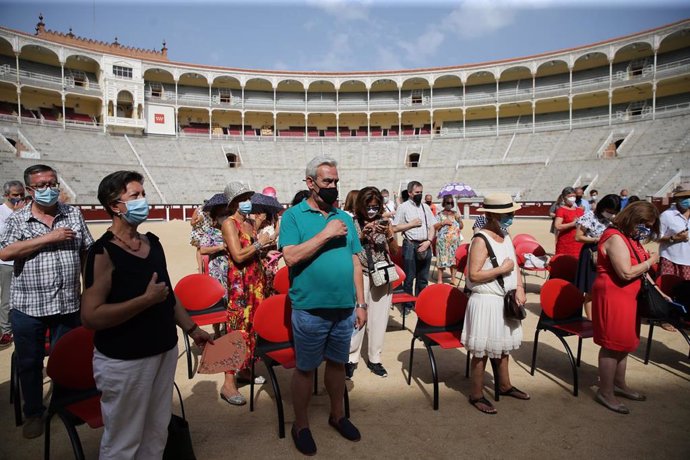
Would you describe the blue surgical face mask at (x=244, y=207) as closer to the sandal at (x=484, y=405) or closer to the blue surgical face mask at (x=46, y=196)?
the blue surgical face mask at (x=46, y=196)

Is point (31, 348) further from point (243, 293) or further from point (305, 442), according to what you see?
point (305, 442)

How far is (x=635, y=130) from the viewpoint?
3019cm

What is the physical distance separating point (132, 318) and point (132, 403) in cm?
43

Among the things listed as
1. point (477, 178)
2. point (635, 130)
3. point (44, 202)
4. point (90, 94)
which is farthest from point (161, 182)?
point (635, 130)

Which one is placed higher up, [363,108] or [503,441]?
[363,108]

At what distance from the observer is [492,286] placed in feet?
10.4

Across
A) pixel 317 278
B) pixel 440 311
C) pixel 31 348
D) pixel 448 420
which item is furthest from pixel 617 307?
pixel 31 348

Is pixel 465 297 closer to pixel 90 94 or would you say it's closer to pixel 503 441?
pixel 503 441

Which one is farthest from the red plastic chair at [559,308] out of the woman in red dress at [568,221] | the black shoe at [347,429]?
the woman in red dress at [568,221]

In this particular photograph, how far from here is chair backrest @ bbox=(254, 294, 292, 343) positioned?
3256 millimetres

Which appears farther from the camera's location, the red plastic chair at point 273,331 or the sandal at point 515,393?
the sandal at point 515,393

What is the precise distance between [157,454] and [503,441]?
2272 millimetres

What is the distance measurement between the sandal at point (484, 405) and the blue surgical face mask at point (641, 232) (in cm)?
180

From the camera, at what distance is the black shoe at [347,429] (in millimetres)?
2910
